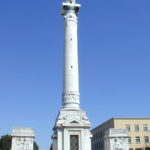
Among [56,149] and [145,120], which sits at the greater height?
[145,120]

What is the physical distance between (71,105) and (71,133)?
14.3 ft

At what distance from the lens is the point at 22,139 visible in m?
38.2

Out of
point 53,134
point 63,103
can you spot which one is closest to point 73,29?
point 63,103

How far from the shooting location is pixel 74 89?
40.9m

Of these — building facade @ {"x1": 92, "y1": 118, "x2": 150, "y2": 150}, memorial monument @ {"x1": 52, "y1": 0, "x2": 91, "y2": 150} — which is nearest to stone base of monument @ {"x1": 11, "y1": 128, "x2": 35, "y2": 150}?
memorial monument @ {"x1": 52, "y1": 0, "x2": 91, "y2": 150}

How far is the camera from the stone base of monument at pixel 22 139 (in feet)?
124

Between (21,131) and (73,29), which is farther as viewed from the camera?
(73,29)

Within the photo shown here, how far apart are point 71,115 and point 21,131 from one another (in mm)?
7713

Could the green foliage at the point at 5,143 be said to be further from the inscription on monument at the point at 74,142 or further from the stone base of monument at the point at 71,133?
the inscription on monument at the point at 74,142

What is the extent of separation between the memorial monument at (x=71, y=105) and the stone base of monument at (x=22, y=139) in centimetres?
344

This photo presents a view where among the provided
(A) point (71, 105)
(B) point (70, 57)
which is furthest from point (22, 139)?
(B) point (70, 57)

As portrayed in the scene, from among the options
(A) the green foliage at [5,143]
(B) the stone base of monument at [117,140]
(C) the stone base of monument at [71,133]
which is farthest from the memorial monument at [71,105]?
(A) the green foliage at [5,143]

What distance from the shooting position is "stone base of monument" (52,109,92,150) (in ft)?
123

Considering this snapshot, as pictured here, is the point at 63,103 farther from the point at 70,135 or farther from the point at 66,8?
the point at 66,8
